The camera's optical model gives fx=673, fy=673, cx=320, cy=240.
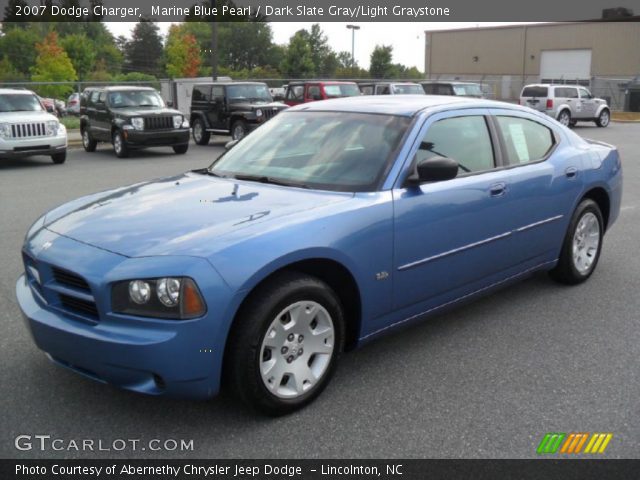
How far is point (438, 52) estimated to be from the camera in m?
69.7

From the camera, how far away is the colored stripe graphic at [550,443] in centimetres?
312

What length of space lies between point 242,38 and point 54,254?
10590 cm

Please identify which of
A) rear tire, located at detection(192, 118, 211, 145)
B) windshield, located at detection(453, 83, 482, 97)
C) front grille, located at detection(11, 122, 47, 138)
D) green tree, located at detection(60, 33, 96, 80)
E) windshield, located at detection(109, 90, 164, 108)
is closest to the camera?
front grille, located at detection(11, 122, 47, 138)

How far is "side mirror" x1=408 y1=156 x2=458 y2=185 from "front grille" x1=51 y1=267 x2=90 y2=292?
190 centimetres

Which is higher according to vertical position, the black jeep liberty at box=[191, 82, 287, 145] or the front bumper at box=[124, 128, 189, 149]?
the black jeep liberty at box=[191, 82, 287, 145]

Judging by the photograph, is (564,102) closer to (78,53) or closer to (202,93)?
(202,93)

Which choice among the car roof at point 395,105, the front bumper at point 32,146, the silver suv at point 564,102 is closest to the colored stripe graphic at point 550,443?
the car roof at point 395,105

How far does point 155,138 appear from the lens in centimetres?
1675

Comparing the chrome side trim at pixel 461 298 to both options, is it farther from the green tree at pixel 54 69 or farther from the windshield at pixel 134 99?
the green tree at pixel 54 69

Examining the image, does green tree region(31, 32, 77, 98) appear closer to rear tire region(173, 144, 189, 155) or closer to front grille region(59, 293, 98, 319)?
rear tire region(173, 144, 189, 155)

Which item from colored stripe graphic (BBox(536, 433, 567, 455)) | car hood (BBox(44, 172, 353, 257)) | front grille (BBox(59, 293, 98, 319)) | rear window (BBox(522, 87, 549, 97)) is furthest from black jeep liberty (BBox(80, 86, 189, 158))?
rear window (BBox(522, 87, 549, 97))

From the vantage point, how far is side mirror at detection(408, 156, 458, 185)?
12.7 ft
